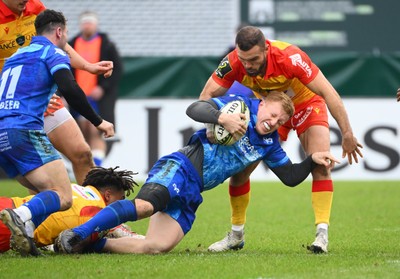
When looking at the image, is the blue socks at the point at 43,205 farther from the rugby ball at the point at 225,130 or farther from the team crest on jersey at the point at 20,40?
the team crest on jersey at the point at 20,40

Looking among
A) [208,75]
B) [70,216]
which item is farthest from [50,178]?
[208,75]

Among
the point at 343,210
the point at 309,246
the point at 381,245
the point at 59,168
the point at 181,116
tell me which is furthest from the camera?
the point at 181,116

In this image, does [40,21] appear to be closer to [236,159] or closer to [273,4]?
[236,159]

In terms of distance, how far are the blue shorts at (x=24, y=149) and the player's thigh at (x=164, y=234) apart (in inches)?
39.8

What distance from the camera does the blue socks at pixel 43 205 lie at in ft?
23.3

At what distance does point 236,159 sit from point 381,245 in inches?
61.7

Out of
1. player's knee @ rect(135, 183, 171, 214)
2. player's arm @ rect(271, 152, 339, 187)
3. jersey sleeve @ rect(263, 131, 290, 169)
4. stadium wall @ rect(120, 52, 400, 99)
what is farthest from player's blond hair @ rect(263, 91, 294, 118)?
stadium wall @ rect(120, 52, 400, 99)

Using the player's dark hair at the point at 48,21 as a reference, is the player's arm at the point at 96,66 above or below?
below

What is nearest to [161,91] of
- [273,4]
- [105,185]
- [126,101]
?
[126,101]

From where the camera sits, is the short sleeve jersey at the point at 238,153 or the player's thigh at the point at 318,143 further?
the player's thigh at the point at 318,143

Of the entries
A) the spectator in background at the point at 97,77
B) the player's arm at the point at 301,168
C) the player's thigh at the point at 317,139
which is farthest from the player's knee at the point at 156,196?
the spectator in background at the point at 97,77

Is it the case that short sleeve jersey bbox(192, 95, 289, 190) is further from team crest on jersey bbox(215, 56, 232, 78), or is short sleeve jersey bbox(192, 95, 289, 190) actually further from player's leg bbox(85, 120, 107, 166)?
player's leg bbox(85, 120, 107, 166)

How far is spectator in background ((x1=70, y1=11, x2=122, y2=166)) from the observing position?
14.7m

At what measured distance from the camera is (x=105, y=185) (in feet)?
26.9
